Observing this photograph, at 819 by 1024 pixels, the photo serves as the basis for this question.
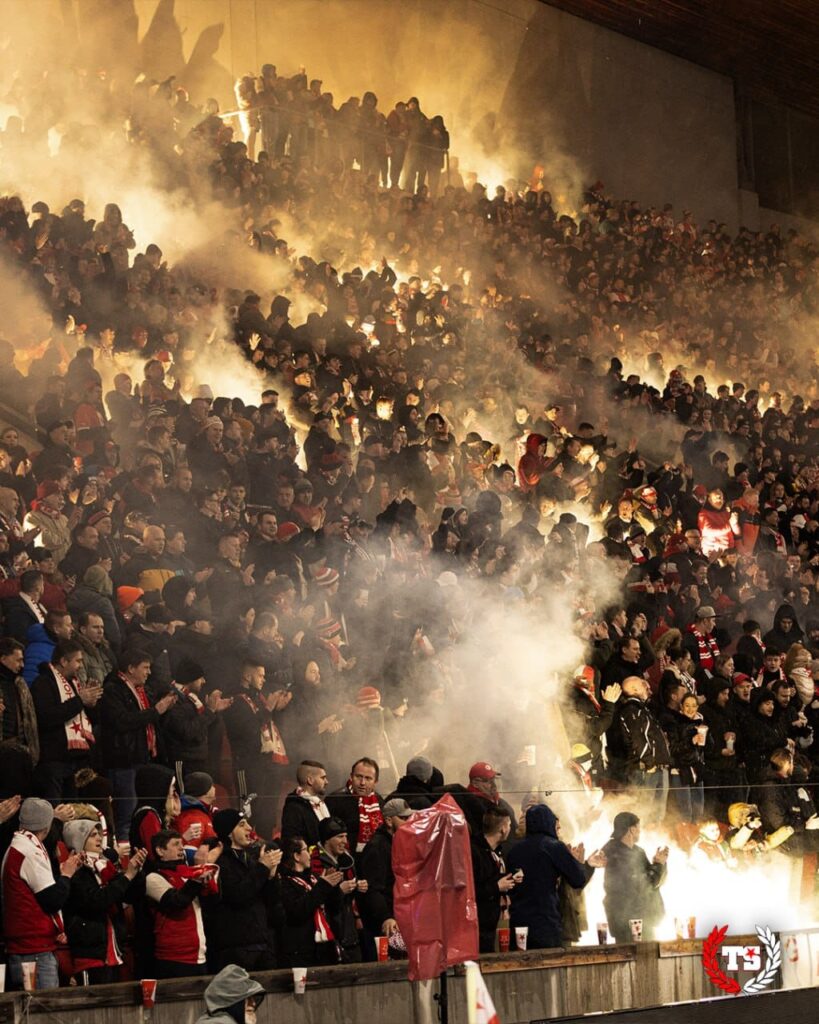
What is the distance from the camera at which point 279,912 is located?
890cm

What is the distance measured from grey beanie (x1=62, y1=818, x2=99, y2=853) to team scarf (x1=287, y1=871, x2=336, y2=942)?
125 centimetres

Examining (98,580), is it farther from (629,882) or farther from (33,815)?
(629,882)

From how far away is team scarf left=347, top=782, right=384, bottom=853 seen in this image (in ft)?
32.6

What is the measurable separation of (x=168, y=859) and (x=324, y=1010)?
1.27 metres

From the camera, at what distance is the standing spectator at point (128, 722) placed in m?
9.80

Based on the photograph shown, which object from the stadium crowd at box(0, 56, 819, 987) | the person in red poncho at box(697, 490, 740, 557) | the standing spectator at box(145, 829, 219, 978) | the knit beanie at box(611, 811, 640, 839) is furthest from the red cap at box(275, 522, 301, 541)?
the person in red poncho at box(697, 490, 740, 557)

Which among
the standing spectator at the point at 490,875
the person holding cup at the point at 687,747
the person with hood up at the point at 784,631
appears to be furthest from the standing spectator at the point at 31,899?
the person with hood up at the point at 784,631

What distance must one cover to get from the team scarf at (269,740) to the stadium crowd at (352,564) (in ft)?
0.08

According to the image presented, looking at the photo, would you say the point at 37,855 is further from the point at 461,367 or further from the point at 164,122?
the point at 164,122

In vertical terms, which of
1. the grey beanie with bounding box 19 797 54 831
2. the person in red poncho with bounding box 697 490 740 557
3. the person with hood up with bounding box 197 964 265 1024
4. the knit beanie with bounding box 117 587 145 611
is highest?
the person in red poncho with bounding box 697 490 740 557

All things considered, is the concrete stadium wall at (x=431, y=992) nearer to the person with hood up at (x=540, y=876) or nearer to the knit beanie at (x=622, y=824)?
the person with hood up at (x=540, y=876)

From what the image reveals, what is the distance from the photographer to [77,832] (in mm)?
8289

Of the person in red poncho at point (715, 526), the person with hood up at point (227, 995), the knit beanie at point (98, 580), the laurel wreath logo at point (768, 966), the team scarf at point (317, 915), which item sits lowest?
the laurel wreath logo at point (768, 966)

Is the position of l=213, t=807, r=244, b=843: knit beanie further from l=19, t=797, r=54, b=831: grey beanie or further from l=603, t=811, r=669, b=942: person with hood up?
l=603, t=811, r=669, b=942: person with hood up
